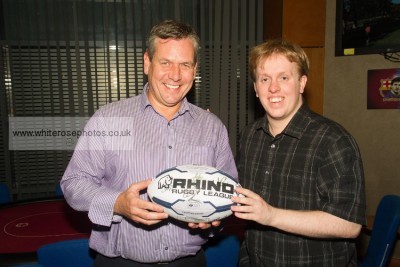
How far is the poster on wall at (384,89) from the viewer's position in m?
3.52

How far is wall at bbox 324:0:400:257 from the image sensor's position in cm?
359

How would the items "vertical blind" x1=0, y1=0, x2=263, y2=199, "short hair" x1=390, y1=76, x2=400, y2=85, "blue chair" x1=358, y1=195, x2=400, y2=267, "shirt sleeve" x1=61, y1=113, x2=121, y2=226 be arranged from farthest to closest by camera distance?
1. "vertical blind" x1=0, y1=0, x2=263, y2=199
2. "short hair" x1=390, y1=76, x2=400, y2=85
3. "blue chair" x1=358, y1=195, x2=400, y2=267
4. "shirt sleeve" x1=61, y1=113, x2=121, y2=226

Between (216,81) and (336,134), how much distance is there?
11.7 ft

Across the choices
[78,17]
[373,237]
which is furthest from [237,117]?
[373,237]

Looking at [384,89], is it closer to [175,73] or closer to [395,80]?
[395,80]

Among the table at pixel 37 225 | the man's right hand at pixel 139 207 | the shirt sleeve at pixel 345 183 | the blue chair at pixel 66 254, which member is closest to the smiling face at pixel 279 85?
the shirt sleeve at pixel 345 183

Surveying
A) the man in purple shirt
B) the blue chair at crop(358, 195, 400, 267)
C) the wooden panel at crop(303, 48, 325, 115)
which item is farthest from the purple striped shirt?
the wooden panel at crop(303, 48, 325, 115)

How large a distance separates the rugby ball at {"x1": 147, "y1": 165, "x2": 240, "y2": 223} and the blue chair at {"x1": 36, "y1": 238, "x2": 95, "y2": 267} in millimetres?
443

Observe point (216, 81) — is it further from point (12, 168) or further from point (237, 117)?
point (12, 168)

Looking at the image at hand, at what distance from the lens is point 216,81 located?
4777 millimetres

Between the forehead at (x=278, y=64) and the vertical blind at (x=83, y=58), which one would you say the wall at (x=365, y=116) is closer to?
the vertical blind at (x=83, y=58)

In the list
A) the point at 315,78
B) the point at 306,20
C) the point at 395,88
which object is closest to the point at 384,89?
the point at 395,88

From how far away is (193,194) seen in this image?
1.26 m

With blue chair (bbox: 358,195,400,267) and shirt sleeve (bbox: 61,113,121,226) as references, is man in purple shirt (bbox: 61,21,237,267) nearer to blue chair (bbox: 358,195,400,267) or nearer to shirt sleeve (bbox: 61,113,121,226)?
shirt sleeve (bbox: 61,113,121,226)
